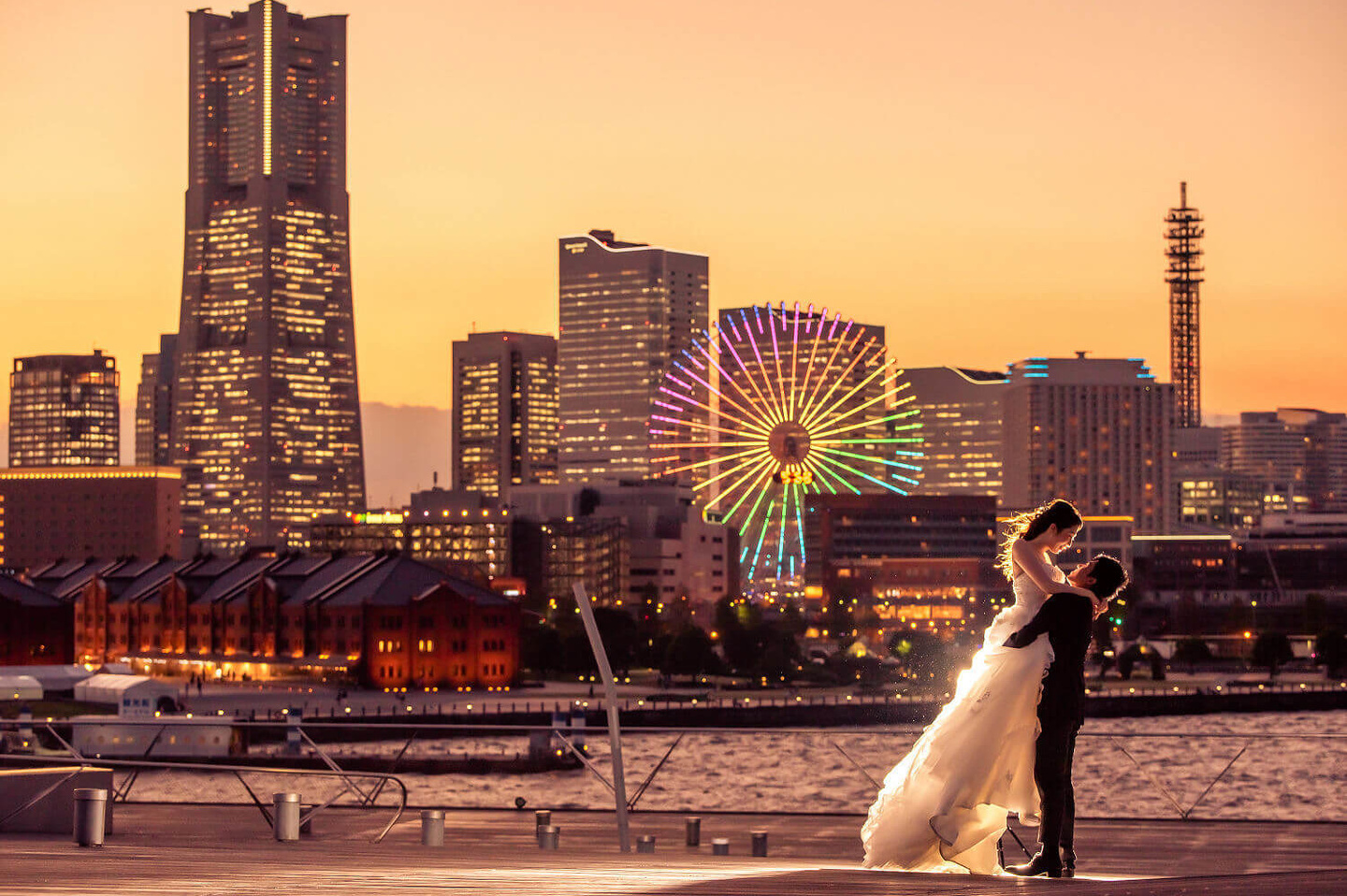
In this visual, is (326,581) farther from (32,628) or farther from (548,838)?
(548,838)

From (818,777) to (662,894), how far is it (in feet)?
289

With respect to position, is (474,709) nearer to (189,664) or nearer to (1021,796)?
(189,664)

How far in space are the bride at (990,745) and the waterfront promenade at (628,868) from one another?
0.78m

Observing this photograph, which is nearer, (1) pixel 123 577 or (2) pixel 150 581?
(2) pixel 150 581

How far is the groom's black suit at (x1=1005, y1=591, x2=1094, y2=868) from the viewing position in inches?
568

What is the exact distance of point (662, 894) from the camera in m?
11.8

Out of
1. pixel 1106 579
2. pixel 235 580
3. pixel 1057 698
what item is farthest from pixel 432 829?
pixel 235 580

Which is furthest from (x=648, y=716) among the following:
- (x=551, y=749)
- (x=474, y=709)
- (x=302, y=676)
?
(x=302, y=676)

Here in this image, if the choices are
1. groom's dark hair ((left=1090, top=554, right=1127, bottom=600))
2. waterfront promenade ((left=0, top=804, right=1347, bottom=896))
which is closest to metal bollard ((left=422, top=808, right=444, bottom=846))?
waterfront promenade ((left=0, top=804, right=1347, bottom=896))

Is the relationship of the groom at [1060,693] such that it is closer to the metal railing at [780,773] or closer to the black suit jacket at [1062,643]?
the black suit jacket at [1062,643]

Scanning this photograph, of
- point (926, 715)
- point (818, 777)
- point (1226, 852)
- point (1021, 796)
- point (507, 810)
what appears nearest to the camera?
point (1021, 796)

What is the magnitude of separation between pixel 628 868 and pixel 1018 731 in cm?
296

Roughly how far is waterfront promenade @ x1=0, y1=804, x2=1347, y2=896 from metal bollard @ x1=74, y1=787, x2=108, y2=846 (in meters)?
0.36

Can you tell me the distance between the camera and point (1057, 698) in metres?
14.5
